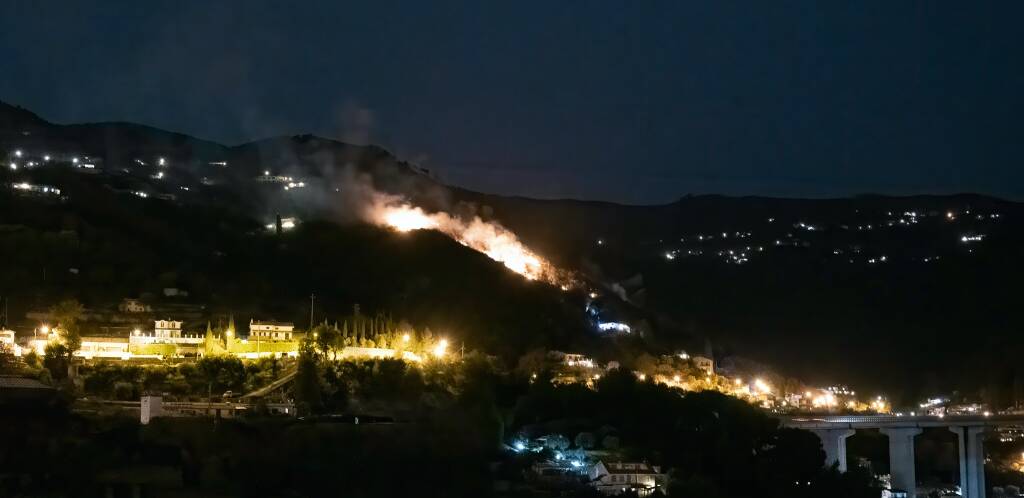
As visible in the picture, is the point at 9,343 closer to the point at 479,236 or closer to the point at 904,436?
the point at 904,436

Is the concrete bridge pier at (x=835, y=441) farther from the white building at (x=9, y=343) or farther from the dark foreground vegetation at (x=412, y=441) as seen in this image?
the white building at (x=9, y=343)

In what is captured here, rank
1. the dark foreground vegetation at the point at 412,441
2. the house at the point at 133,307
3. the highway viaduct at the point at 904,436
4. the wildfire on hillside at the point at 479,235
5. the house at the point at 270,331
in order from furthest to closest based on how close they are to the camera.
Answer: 1. the wildfire on hillside at the point at 479,235
2. the highway viaduct at the point at 904,436
3. the house at the point at 133,307
4. the house at the point at 270,331
5. the dark foreground vegetation at the point at 412,441

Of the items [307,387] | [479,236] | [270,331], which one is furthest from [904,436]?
[479,236]

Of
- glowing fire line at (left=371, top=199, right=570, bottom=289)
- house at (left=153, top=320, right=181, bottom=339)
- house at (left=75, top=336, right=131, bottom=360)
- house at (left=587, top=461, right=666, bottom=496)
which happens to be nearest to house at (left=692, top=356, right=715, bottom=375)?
glowing fire line at (left=371, top=199, right=570, bottom=289)

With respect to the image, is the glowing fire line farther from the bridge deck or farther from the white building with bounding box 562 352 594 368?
the bridge deck

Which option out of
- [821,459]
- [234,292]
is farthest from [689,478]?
[234,292]

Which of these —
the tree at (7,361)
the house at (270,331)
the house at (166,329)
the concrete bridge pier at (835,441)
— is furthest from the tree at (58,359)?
the concrete bridge pier at (835,441)
